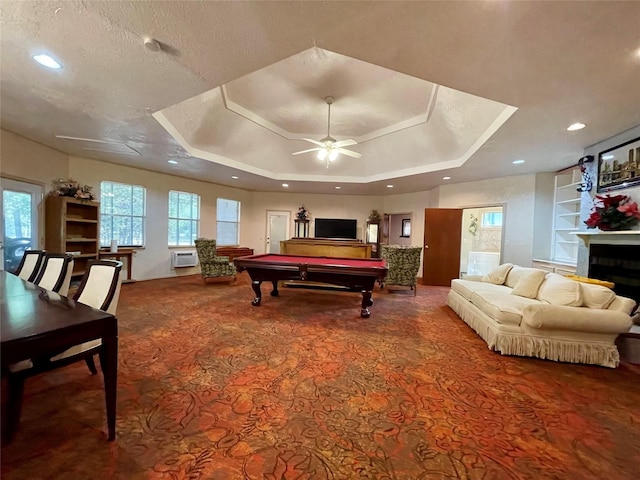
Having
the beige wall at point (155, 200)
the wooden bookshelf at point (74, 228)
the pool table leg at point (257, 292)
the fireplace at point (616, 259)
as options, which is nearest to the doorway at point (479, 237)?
the fireplace at point (616, 259)

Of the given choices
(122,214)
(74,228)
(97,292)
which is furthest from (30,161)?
(97,292)

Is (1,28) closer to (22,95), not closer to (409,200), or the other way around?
(22,95)

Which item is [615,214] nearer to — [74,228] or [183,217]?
[183,217]

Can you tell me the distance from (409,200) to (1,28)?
Answer: 27.2 ft

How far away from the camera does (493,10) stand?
1.72 metres

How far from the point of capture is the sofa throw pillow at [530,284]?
11.2ft

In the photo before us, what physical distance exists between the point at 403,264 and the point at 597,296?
302cm

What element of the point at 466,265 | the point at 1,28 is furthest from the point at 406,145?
the point at 1,28

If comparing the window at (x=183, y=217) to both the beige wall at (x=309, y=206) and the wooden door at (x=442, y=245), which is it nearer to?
the beige wall at (x=309, y=206)

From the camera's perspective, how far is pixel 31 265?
294 centimetres

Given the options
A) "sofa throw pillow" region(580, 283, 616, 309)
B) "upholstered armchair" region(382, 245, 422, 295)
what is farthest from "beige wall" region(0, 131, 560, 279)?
"sofa throw pillow" region(580, 283, 616, 309)

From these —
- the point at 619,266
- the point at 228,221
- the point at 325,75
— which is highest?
the point at 325,75

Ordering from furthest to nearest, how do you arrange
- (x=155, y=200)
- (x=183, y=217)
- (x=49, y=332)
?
(x=183, y=217) → (x=155, y=200) → (x=49, y=332)

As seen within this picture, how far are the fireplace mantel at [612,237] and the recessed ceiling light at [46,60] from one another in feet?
20.7
